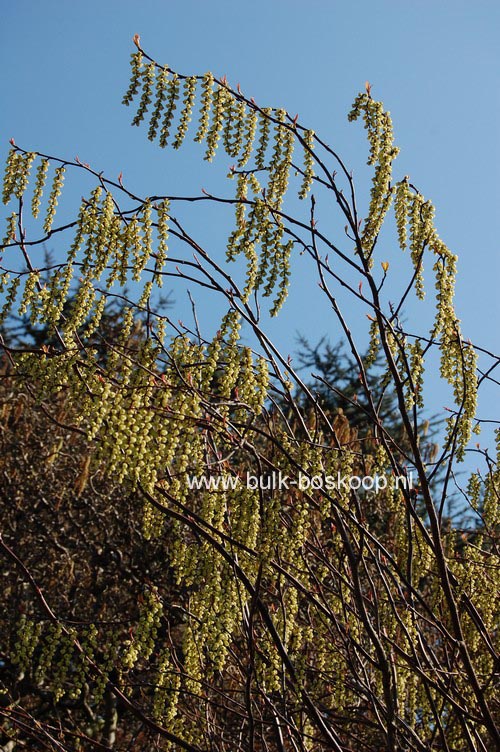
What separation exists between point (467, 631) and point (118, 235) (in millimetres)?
2153

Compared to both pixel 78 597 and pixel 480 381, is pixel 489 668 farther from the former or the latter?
pixel 78 597

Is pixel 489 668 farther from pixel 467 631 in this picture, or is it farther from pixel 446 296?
pixel 446 296

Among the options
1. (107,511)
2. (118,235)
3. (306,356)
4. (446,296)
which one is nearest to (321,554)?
(446,296)

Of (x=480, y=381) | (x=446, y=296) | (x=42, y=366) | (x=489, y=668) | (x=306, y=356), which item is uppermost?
(x=306, y=356)

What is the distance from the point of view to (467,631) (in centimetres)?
334

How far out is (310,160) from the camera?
118 inches

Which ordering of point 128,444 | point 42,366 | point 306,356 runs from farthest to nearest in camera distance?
point 306,356 → point 42,366 → point 128,444

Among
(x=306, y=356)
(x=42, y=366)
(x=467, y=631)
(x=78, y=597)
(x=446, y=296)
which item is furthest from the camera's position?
(x=306, y=356)

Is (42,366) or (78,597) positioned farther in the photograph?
(78,597)

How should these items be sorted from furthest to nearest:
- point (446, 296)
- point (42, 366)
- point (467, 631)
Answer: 1. point (467, 631)
2. point (446, 296)
3. point (42, 366)

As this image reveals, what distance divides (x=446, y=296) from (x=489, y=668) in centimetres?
166

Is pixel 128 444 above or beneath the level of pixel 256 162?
beneath

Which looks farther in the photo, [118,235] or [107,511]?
[107,511]

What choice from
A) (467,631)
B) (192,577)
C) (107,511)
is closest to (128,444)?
(192,577)
